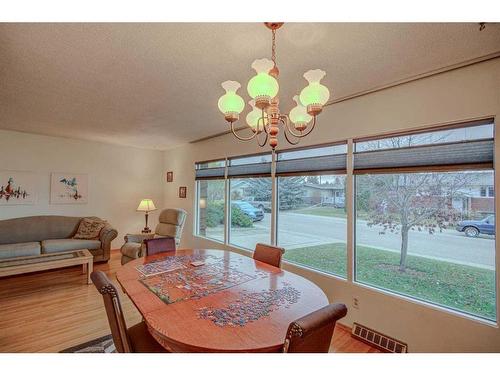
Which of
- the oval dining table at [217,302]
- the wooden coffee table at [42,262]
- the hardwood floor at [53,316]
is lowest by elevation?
the hardwood floor at [53,316]

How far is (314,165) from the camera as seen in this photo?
2.91 m

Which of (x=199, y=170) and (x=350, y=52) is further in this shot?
(x=199, y=170)

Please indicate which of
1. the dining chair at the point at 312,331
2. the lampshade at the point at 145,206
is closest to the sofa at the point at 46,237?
the lampshade at the point at 145,206

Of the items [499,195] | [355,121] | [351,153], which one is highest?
[355,121]

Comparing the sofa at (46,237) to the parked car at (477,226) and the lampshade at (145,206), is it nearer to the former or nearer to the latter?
the lampshade at (145,206)

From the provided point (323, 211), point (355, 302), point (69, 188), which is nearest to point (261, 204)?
point (323, 211)

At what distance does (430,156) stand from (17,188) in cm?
623

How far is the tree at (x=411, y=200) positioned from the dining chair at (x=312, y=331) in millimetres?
1623

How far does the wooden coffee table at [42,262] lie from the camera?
3.16m

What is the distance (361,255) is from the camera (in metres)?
2.57
